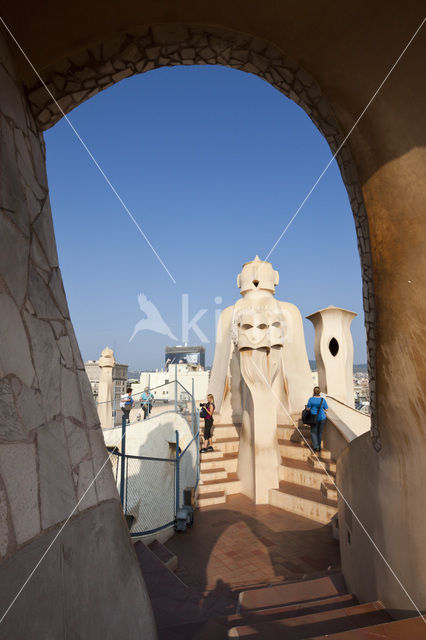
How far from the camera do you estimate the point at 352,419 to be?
284 inches

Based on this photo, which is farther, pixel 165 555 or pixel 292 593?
pixel 165 555

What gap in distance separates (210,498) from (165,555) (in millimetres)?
2215

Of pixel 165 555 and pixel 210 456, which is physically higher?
pixel 210 456

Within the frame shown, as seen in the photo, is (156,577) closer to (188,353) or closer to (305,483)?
(305,483)

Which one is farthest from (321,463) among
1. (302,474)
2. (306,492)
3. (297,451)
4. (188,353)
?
(188,353)

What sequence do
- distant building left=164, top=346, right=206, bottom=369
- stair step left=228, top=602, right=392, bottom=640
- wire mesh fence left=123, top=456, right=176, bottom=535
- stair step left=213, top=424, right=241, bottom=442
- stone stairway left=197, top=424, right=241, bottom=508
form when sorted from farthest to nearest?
distant building left=164, top=346, right=206, bottom=369 → stair step left=213, top=424, right=241, bottom=442 → wire mesh fence left=123, top=456, right=176, bottom=535 → stone stairway left=197, top=424, right=241, bottom=508 → stair step left=228, top=602, right=392, bottom=640

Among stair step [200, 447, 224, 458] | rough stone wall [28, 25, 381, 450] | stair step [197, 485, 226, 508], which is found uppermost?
rough stone wall [28, 25, 381, 450]

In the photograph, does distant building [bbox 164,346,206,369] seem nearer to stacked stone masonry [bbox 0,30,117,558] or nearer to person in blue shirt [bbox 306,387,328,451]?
person in blue shirt [bbox 306,387,328,451]

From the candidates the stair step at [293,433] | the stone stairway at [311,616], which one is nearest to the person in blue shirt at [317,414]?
the stair step at [293,433]

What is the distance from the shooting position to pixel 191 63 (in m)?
2.33

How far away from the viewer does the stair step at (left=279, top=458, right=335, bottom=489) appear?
6.32m

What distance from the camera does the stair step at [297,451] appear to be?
688 centimetres

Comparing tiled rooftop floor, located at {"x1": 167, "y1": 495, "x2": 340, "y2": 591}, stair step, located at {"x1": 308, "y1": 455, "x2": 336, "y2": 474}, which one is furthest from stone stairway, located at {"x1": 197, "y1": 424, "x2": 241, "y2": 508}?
stair step, located at {"x1": 308, "y1": 455, "x2": 336, "y2": 474}

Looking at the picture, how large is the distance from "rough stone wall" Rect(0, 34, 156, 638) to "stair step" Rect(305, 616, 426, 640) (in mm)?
1000
